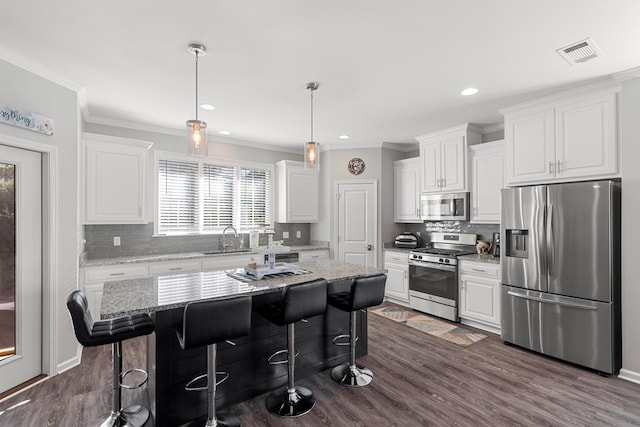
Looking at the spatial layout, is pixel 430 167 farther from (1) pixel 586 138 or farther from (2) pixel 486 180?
(1) pixel 586 138

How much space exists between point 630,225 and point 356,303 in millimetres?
2487

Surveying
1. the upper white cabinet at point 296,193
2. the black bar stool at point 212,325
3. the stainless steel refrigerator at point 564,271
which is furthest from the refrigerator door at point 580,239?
the upper white cabinet at point 296,193

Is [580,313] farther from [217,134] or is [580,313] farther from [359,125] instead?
[217,134]

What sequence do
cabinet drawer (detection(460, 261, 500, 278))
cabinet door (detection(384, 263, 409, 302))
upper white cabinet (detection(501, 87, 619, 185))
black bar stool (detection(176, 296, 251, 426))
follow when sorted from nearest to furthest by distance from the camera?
black bar stool (detection(176, 296, 251, 426)), upper white cabinet (detection(501, 87, 619, 185)), cabinet drawer (detection(460, 261, 500, 278)), cabinet door (detection(384, 263, 409, 302))

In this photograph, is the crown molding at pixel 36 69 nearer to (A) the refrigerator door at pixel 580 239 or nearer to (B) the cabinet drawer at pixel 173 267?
(B) the cabinet drawer at pixel 173 267

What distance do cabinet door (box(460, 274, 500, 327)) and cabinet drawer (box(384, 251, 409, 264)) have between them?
0.94 metres

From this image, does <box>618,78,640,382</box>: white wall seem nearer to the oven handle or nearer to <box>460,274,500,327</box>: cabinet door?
<box>460,274,500,327</box>: cabinet door

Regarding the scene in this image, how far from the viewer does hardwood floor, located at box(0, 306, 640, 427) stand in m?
2.31

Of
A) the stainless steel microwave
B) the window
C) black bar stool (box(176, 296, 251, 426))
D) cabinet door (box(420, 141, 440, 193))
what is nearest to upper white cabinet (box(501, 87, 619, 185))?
the stainless steel microwave

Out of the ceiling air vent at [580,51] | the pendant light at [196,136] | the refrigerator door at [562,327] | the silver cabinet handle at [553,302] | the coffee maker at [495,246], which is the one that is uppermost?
the ceiling air vent at [580,51]

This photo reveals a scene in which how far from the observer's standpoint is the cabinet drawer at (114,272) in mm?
3604

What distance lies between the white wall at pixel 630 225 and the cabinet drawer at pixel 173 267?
15.0ft

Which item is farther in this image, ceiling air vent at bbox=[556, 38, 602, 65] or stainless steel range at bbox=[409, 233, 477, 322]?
stainless steel range at bbox=[409, 233, 477, 322]

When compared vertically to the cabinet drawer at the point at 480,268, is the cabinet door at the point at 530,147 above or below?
above
